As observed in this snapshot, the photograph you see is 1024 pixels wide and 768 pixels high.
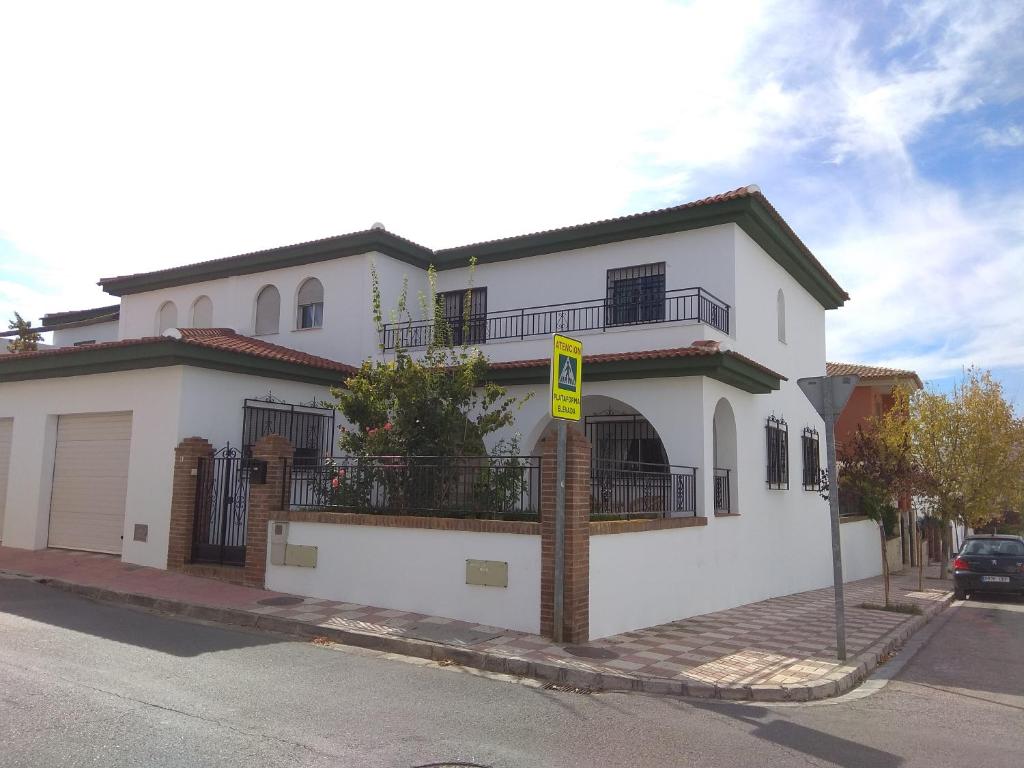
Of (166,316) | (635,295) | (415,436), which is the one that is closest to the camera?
(415,436)

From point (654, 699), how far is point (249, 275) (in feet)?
47.9

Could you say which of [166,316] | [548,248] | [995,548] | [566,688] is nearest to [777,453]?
Result: [548,248]

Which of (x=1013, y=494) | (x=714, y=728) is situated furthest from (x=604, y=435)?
(x=1013, y=494)

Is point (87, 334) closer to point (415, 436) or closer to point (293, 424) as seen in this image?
point (293, 424)

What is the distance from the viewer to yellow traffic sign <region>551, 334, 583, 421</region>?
8438 millimetres

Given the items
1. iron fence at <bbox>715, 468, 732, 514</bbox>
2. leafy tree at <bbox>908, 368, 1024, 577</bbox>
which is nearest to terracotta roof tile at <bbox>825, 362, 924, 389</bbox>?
leafy tree at <bbox>908, 368, 1024, 577</bbox>

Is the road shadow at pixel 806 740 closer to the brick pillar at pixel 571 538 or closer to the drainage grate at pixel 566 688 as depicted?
the drainage grate at pixel 566 688

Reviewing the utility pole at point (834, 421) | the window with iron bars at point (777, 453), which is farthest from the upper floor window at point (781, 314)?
the utility pole at point (834, 421)

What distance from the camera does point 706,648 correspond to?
8.84 metres

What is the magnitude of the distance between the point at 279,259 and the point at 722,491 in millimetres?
10832

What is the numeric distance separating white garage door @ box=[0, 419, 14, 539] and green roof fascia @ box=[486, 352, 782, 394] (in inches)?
373

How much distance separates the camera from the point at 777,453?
1548 cm

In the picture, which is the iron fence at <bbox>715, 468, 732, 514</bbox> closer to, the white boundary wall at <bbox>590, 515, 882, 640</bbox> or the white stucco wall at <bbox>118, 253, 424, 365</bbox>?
the white boundary wall at <bbox>590, 515, 882, 640</bbox>

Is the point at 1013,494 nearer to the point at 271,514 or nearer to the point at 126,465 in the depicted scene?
the point at 271,514
